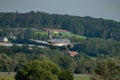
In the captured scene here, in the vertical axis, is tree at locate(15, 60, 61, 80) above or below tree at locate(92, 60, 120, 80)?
below

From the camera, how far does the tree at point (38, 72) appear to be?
4303 inches

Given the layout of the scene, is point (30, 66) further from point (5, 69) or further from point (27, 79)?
point (5, 69)

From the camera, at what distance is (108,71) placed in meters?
104

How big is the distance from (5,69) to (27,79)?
47.4 meters

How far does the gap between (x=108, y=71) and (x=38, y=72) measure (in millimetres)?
11781

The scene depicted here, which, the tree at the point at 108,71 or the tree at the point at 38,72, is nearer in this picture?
the tree at the point at 108,71

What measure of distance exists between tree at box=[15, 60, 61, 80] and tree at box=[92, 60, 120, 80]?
618cm

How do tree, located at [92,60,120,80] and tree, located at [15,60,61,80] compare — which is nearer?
tree, located at [92,60,120,80]

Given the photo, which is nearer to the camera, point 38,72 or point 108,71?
point 108,71

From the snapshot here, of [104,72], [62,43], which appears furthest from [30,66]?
[62,43]

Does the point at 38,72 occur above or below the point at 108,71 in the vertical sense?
below

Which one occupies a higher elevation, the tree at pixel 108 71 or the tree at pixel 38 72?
the tree at pixel 108 71

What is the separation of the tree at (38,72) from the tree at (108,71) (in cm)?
618

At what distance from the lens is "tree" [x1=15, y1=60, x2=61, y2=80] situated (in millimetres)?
109287
